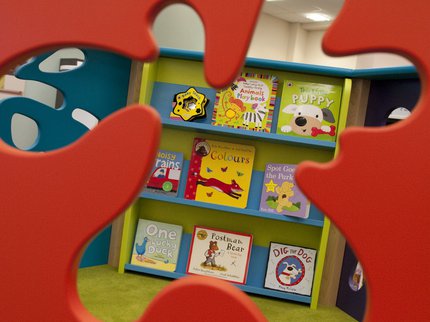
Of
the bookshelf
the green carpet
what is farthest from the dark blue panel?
the bookshelf

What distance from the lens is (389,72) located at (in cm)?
238

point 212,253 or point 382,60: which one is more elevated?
point 382,60

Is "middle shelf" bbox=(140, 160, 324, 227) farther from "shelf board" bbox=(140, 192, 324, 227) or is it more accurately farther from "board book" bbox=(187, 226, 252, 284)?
"board book" bbox=(187, 226, 252, 284)

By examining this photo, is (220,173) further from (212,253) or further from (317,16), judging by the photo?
(317,16)

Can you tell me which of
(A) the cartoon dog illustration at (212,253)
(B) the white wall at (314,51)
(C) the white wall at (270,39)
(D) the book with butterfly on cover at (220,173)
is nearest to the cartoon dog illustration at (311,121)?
(D) the book with butterfly on cover at (220,173)

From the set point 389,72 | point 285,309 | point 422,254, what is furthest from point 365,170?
point 285,309

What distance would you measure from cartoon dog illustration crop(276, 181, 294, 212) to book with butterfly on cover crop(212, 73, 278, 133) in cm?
29

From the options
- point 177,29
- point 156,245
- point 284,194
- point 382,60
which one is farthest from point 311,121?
point 382,60

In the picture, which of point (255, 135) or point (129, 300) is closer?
point (129, 300)

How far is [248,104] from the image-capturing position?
276 cm

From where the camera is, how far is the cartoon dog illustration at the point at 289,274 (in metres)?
2.74

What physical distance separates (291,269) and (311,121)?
746 millimetres

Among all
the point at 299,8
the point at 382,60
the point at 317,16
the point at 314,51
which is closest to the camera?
the point at 382,60

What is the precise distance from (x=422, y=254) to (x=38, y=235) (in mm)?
493
